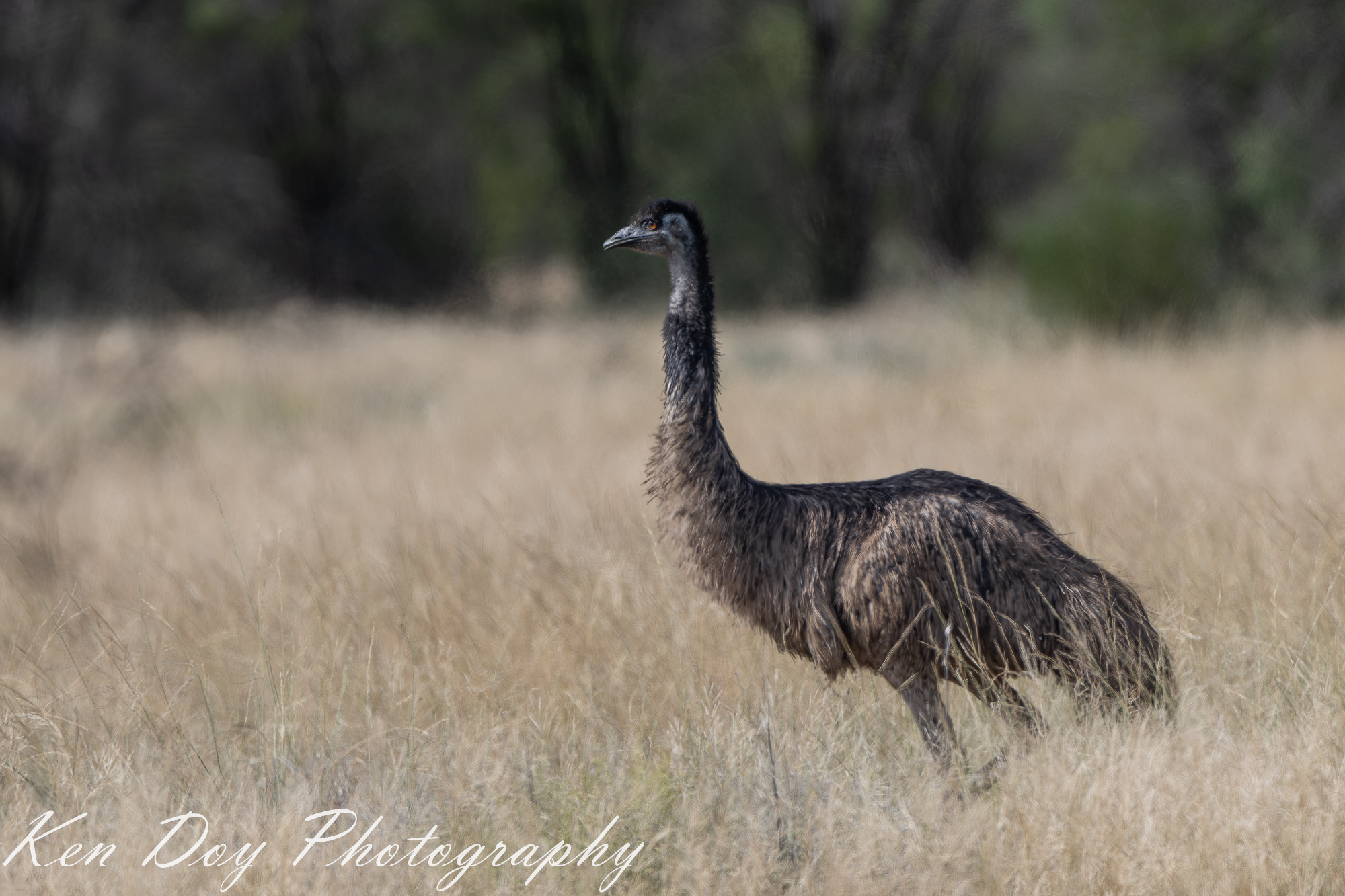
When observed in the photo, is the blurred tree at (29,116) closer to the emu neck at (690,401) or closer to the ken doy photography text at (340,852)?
the emu neck at (690,401)

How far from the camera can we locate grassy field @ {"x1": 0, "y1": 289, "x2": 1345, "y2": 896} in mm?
3049

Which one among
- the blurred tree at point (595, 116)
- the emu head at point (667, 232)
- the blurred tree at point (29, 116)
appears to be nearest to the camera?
the emu head at point (667, 232)

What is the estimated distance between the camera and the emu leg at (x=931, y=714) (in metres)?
3.52

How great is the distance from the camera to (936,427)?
838 centimetres

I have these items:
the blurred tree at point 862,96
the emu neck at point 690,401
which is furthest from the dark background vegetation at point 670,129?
the emu neck at point 690,401

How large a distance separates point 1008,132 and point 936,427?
72.7ft

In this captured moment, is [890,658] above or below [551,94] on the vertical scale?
below

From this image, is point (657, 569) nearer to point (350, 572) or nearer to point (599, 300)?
point (350, 572)

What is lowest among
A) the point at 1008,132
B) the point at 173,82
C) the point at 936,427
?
the point at 936,427

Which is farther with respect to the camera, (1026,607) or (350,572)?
(350,572)

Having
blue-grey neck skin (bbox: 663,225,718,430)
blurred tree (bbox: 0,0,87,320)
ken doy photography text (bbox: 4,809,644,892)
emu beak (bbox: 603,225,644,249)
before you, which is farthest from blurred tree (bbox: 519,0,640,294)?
ken doy photography text (bbox: 4,809,644,892)

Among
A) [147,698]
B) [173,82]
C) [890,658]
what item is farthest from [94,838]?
[173,82]

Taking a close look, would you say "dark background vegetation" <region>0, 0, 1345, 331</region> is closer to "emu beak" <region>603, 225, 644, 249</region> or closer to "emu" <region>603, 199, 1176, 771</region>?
"emu beak" <region>603, 225, 644, 249</region>

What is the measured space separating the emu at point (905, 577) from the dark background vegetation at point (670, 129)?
11466mm
